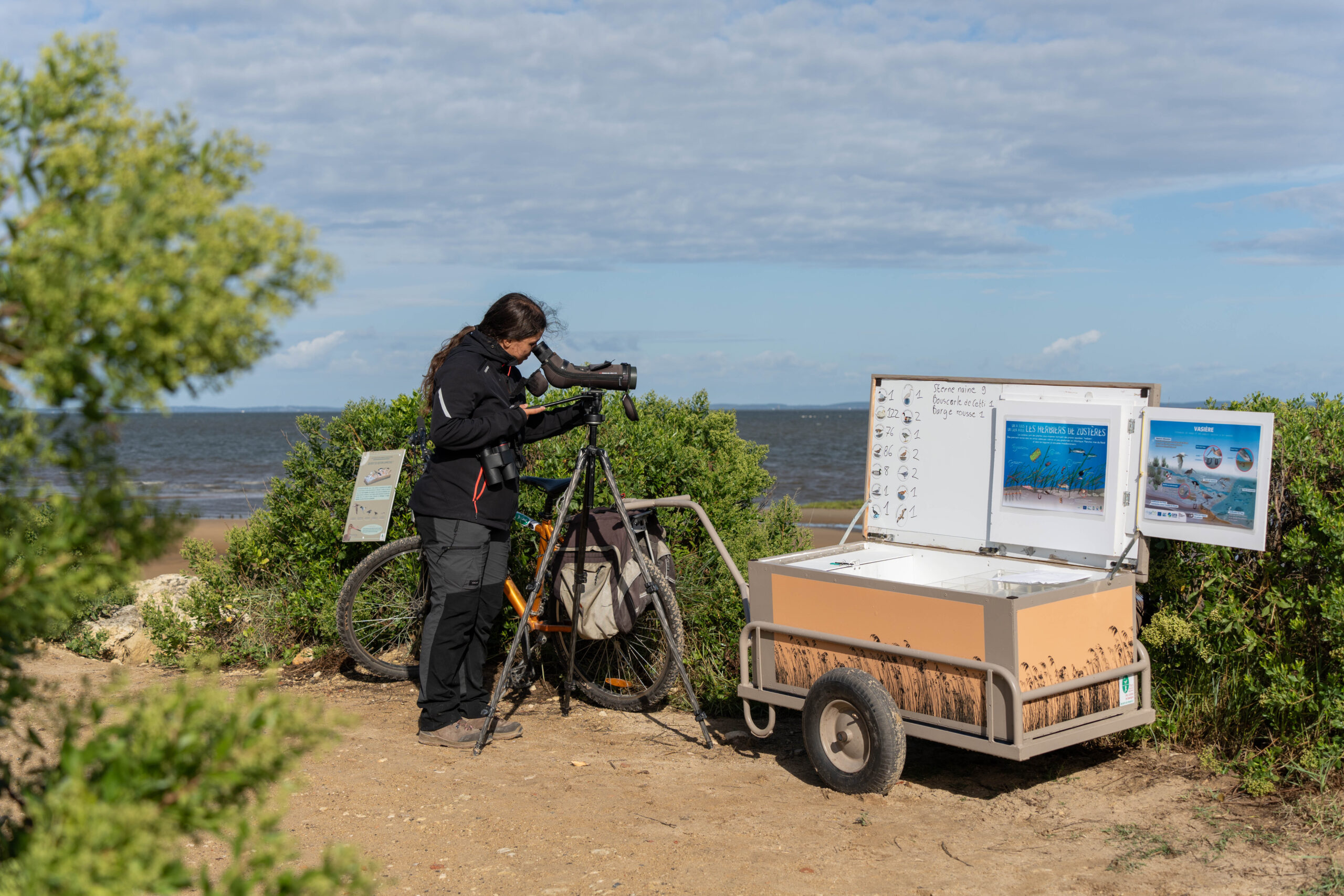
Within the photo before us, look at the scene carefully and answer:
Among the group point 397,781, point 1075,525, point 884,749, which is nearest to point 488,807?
point 397,781

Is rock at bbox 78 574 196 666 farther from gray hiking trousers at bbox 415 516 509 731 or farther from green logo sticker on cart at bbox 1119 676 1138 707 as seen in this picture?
green logo sticker on cart at bbox 1119 676 1138 707

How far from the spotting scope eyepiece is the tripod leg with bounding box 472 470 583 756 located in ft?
1.37

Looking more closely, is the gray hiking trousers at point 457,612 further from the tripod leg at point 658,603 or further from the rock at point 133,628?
the rock at point 133,628

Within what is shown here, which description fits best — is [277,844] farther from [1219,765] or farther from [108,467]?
[1219,765]

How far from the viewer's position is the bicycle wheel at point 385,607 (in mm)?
6293

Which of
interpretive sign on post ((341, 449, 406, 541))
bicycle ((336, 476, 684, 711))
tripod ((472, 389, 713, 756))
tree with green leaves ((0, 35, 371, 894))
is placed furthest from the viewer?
interpretive sign on post ((341, 449, 406, 541))

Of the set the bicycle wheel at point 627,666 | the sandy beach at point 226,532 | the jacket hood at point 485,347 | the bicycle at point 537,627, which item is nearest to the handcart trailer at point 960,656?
the bicycle at point 537,627

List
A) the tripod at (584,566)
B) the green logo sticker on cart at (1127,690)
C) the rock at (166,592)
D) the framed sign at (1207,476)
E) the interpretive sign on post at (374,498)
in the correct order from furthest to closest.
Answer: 1. the rock at (166,592)
2. the interpretive sign on post at (374,498)
3. the tripod at (584,566)
4. the green logo sticker on cart at (1127,690)
5. the framed sign at (1207,476)

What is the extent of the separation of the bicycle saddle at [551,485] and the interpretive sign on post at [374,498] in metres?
1.00

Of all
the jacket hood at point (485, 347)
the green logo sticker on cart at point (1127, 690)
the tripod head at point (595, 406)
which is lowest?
the green logo sticker on cart at point (1127, 690)

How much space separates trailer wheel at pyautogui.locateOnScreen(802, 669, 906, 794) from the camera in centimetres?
429

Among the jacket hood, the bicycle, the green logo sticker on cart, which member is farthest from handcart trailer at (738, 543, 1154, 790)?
the jacket hood

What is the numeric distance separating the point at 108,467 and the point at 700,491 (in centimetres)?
547

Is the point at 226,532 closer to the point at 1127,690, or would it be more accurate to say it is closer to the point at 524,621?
the point at 524,621
